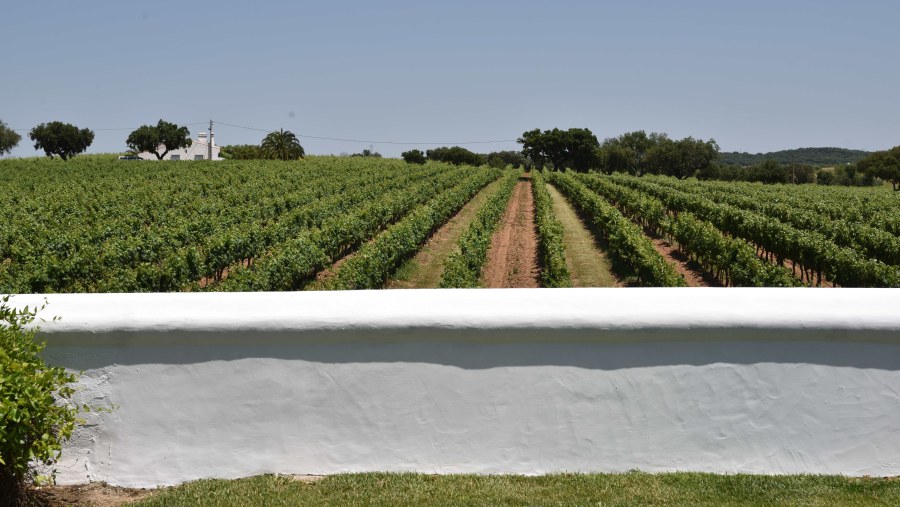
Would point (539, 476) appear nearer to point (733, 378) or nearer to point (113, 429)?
point (733, 378)

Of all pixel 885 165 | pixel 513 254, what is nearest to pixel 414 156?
pixel 885 165

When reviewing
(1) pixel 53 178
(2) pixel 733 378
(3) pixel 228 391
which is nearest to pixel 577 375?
(2) pixel 733 378

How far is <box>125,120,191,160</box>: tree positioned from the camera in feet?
312

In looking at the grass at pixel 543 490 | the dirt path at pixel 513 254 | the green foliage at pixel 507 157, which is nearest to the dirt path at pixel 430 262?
the dirt path at pixel 513 254

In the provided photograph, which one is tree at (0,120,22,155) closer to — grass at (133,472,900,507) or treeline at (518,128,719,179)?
treeline at (518,128,719,179)

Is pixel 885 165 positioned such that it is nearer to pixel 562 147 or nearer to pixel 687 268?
pixel 562 147

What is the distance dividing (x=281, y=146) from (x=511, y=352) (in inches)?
3550

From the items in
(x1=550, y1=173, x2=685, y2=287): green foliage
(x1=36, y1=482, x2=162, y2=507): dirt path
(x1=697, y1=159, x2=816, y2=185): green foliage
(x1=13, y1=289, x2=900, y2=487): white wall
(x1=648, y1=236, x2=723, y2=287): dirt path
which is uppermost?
(x1=697, y1=159, x2=816, y2=185): green foliage

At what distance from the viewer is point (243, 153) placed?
3770 inches

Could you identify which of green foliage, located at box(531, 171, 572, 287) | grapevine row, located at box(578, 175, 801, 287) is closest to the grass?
green foliage, located at box(531, 171, 572, 287)

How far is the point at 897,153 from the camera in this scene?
8912 centimetres

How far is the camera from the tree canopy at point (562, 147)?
350ft

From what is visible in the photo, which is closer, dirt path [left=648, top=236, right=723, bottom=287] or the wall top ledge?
the wall top ledge

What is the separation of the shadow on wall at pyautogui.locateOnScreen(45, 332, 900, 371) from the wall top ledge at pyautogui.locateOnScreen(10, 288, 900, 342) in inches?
3.4
